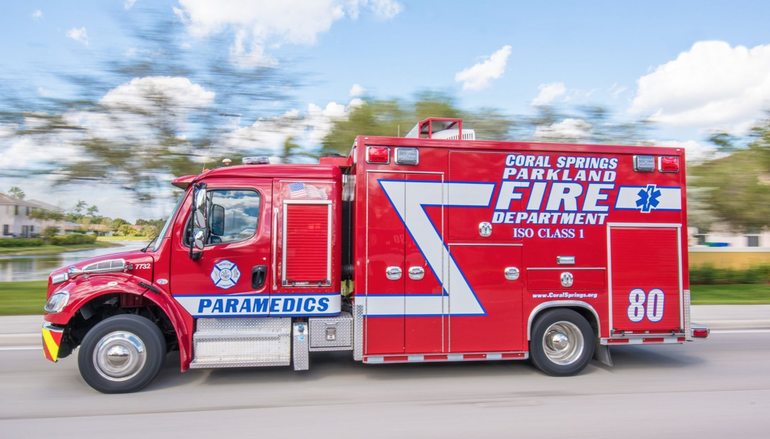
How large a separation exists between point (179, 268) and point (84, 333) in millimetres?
1478

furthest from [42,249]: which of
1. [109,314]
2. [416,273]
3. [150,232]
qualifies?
[416,273]

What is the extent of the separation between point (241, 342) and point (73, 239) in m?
8.92

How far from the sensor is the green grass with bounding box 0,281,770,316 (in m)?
10.2

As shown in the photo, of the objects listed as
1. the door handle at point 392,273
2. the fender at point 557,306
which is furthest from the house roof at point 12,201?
the fender at point 557,306

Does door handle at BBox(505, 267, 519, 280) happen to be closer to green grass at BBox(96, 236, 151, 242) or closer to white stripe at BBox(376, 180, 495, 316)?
white stripe at BBox(376, 180, 495, 316)

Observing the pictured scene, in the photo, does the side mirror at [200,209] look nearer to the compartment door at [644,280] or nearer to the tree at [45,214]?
the compartment door at [644,280]

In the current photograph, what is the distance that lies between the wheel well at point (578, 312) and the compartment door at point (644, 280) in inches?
8.3

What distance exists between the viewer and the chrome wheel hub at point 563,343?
6.09 metres

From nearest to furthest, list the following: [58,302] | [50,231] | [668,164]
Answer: [58,302], [668,164], [50,231]

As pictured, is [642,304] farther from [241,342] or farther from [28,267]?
[28,267]

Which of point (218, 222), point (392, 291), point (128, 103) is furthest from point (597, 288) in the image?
point (128, 103)

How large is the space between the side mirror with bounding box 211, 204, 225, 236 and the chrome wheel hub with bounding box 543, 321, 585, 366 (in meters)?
4.08

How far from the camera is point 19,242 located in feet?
43.4

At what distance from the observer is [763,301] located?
43.1ft
